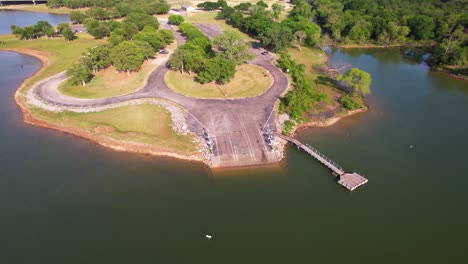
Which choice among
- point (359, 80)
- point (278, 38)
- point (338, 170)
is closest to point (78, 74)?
point (278, 38)

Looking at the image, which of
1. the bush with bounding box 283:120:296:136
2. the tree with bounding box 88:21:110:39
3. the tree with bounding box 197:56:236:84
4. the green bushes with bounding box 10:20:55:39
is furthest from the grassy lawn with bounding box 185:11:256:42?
the bush with bounding box 283:120:296:136

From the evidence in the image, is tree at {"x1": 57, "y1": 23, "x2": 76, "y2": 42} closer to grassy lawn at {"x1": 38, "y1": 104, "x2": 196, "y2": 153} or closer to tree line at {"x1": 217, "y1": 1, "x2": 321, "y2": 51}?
grassy lawn at {"x1": 38, "y1": 104, "x2": 196, "y2": 153}

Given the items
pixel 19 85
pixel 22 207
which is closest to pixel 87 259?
pixel 22 207

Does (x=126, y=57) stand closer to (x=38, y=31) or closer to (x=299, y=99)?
(x=299, y=99)

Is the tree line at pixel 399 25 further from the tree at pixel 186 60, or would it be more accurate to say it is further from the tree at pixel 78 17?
the tree at pixel 78 17

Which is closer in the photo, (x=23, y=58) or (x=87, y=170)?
(x=87, y=170)

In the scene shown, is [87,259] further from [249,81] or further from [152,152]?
[249,81]
